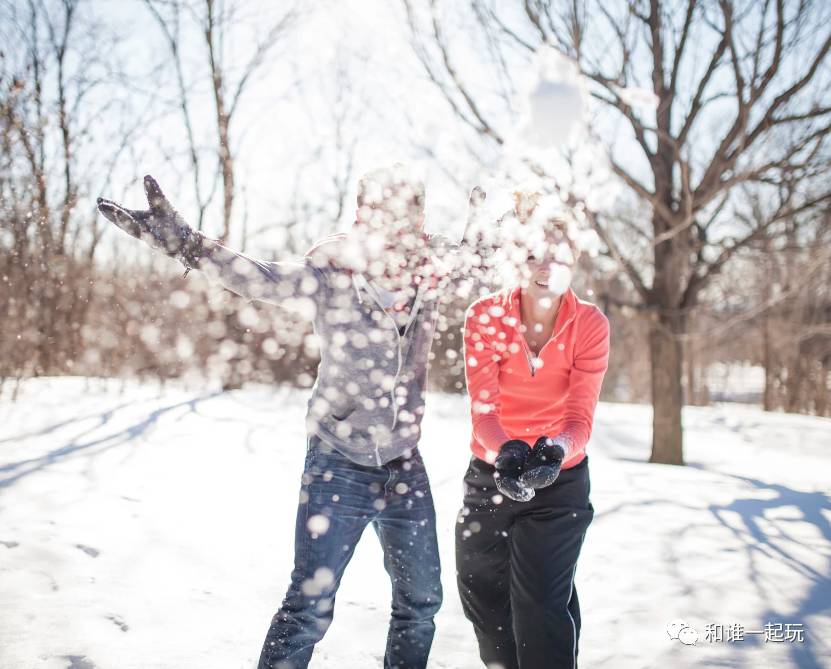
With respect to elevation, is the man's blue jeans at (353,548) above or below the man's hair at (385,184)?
below

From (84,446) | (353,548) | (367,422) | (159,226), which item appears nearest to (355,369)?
(367,422)

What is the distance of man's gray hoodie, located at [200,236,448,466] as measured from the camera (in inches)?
73.7

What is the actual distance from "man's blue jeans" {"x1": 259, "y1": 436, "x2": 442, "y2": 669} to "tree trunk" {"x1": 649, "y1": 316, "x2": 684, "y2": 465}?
21.3 ft

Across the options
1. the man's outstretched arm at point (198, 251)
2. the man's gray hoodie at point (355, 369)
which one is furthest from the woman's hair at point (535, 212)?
the man's outstretched arm at point (198, 251)

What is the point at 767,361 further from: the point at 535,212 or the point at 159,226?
the point at 159,226

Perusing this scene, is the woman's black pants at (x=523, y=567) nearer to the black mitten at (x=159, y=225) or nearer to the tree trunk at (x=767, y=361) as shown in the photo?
the black mitten at (x=159, y=225)

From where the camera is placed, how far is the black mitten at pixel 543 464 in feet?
5.47

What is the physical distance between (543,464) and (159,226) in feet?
4.12

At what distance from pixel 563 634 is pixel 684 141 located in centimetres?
661

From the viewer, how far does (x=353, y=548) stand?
74.1 inches

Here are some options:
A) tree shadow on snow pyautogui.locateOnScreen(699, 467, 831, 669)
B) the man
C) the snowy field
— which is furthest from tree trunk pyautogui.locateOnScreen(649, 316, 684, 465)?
the man

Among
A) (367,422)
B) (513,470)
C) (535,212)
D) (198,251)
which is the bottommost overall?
(513,470)

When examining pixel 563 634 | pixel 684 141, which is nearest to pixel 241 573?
pixel 563 634

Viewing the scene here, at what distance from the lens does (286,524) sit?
4.11 m
